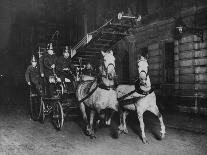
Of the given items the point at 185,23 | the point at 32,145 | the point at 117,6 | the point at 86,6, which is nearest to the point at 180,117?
the point at 185,23

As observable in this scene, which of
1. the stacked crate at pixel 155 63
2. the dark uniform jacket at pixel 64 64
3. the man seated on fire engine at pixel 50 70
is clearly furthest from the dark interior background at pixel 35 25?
the man seated on fire engine at pixel 50 70

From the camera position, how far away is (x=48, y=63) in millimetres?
10477

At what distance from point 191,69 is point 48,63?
733 centimetres

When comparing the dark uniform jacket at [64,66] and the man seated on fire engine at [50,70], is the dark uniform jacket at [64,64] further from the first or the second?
the man seated on fire engine at [50,70]

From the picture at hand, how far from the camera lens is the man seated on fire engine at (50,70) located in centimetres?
984

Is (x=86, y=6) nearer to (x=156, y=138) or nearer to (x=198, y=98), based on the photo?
(x=198, y=98)

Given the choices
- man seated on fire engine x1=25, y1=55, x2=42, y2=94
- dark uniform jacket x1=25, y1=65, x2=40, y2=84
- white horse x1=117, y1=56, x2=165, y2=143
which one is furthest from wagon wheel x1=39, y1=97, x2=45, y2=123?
white horse x1=117, y1=56, x2=165, y2=143

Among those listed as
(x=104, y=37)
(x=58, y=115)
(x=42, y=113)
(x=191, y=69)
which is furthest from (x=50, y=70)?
(x=191, y=69)

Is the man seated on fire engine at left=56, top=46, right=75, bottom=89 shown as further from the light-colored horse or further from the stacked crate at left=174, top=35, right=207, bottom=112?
the stacked crate at left=174, top=35, right=207, bottom=112

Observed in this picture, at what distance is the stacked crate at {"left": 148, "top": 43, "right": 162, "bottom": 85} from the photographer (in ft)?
53.9

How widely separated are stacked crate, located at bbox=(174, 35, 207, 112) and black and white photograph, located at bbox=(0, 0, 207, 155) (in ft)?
0.16

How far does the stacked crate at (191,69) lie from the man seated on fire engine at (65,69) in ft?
20.7

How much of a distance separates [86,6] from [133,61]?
910cm

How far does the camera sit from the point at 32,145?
798 cm
